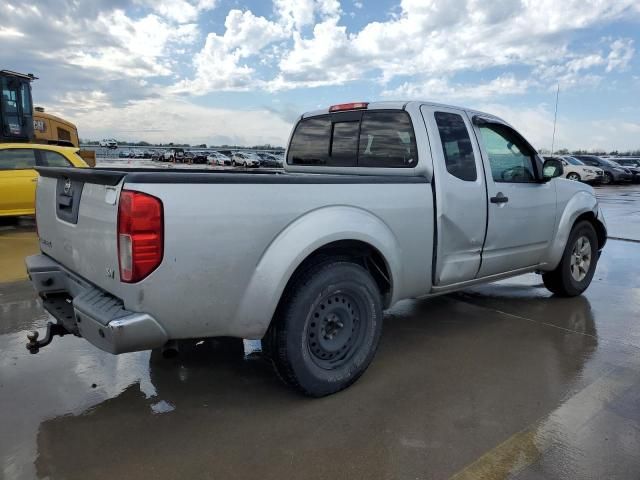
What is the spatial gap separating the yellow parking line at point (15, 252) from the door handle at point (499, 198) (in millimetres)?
5392

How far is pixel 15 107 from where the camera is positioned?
14148 mm

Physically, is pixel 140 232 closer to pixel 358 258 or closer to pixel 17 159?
pixel 358 258

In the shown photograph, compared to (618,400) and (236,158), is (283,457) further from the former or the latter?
(236,158)

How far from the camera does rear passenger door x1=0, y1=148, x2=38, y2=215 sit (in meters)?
9.13

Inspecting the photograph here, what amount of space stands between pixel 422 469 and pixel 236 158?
54699 millimetres

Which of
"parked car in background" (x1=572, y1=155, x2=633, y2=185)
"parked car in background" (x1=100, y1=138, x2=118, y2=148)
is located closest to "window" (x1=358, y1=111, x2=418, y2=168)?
"parked car in background" (x1=572, y1=155, x2=633, y2=185)

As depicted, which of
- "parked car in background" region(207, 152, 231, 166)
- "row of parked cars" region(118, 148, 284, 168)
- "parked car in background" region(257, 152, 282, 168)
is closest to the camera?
"parked car in background" region(257, 152, 282, 168)

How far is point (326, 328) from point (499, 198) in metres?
2.01

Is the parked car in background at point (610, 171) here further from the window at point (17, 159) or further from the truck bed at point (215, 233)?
the truck bed at point (215, 233)

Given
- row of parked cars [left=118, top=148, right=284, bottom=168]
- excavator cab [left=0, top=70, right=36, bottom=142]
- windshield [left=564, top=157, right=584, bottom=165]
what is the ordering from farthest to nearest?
row of parked cars [left=118, top=148, right=284, bottom=168] → windshield [left=564, top=157, right=584, bottom=165] → excavator cab [left=0, top=70, right=36, bottom=142]

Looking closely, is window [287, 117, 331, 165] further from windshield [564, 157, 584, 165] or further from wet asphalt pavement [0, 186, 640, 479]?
windshield [564, 157, 584, 165]

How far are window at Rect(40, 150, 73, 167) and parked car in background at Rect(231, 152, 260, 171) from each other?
1598 inches

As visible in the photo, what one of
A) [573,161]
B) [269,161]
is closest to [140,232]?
[573,161]

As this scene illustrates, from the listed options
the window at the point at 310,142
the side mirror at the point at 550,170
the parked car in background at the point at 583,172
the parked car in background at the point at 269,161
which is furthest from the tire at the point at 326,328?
the parked car in background at the point at 269,161
